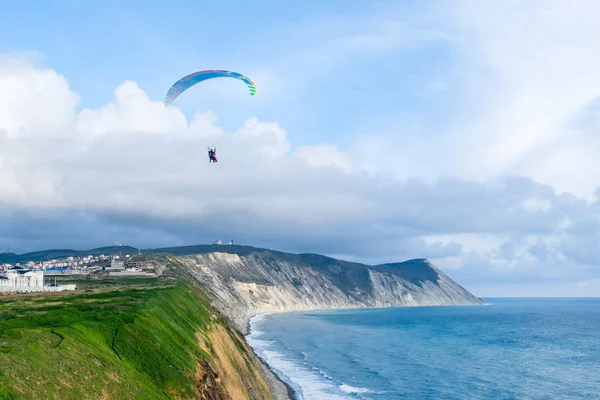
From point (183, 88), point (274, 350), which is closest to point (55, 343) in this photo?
point (183, 88)

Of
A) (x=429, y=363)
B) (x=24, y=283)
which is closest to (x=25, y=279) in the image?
(x=24, y=283)

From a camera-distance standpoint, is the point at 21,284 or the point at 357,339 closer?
the point at 21,284

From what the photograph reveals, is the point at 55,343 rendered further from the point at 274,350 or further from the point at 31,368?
the point at 274,350

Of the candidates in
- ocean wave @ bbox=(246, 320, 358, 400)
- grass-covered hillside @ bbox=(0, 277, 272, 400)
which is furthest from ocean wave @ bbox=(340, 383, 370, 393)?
grass-covered hillside @ bbox=(0, 277, 272, 400)

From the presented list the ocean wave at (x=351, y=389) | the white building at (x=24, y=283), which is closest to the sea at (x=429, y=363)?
the ocean wave at (x=351, y=389)

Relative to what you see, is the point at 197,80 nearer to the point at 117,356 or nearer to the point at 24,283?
the point at 117,356

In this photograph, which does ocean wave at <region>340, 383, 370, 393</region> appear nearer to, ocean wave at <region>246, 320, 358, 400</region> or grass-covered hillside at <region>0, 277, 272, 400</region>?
ocean wave at <region>246, 320, 358, 400</region>

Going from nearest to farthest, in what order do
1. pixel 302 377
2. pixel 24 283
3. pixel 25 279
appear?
pixel 302 377 < pixel 24 283 < pixel 25 279

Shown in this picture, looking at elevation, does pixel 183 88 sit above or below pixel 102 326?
above

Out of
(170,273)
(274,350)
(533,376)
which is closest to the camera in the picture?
(533,376)
